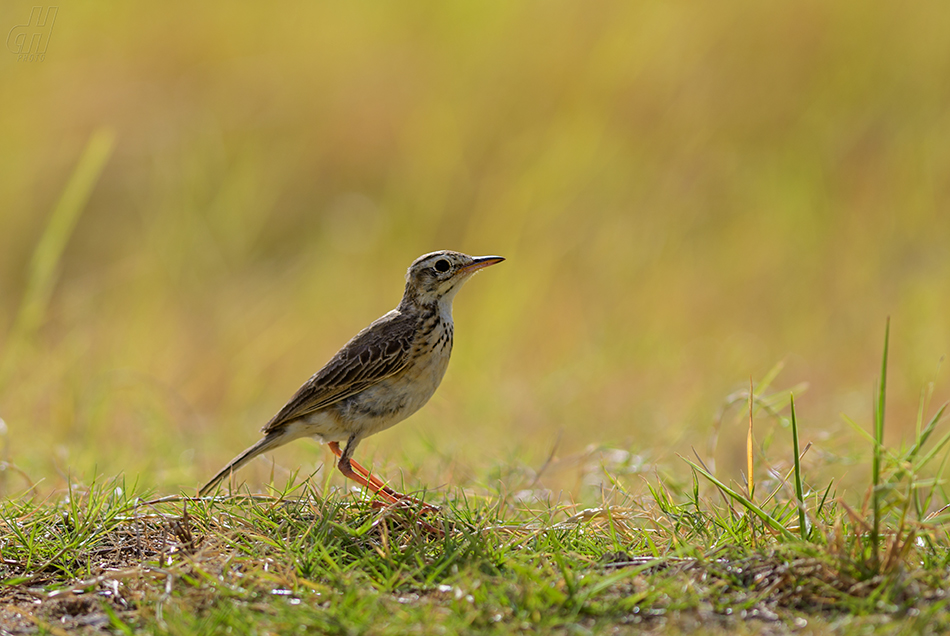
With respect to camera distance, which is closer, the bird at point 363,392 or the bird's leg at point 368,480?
the bird's leg at point 368,480

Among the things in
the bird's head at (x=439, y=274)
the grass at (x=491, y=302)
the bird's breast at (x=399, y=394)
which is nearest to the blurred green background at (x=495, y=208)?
the grass at (x=491, y=302)

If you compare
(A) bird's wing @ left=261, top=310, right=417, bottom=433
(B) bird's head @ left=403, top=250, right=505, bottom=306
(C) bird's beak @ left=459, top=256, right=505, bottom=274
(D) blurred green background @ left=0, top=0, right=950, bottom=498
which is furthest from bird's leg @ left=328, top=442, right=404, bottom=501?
(D) blurred green background @ left=0, top=0, right=950, bottom=498

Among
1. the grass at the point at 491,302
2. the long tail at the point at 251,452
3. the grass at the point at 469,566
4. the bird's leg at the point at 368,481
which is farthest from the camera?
the long tail at the point at 251,452

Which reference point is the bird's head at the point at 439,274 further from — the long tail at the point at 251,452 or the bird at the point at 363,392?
the long tail at the point at 251,452

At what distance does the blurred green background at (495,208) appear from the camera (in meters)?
9.12

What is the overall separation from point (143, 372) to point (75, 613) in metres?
6.46

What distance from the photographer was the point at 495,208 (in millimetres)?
11930

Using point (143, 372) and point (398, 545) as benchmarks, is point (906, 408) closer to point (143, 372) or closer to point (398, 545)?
point (398, 545)

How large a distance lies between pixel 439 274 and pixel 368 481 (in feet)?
5.49

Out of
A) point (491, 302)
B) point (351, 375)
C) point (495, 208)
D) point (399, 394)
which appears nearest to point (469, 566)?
point (399, 394)

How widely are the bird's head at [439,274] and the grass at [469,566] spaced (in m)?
1.66

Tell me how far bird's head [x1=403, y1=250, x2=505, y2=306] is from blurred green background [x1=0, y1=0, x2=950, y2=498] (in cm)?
203

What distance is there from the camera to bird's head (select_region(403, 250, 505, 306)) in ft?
18.4

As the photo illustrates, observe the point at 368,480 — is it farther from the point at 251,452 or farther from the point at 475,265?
the point at 475,265
